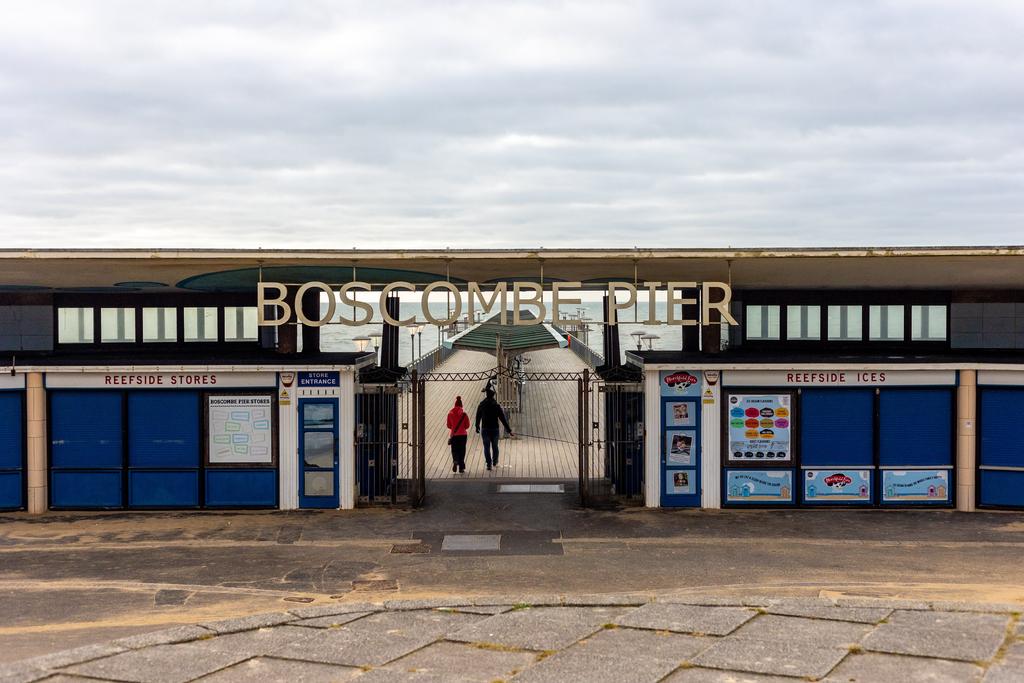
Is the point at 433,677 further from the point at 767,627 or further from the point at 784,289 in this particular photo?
the point at 784,289

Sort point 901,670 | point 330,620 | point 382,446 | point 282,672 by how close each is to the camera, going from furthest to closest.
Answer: point 382,446 → point 330,620 → point 282,672 → point 901,670

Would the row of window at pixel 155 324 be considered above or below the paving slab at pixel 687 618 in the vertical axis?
above

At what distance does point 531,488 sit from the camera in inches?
733

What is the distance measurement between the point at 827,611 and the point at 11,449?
13.0 metres

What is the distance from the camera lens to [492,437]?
2070 cm

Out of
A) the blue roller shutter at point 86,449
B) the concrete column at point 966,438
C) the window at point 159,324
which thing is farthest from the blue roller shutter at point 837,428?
the window at point 159,324

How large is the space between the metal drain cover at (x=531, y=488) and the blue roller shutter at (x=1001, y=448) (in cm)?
704

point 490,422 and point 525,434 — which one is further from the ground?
point 490,422

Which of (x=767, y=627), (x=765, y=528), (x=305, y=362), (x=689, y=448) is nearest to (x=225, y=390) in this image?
(x=305, y=362)

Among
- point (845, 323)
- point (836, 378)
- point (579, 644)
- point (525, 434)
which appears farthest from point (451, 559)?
point (525, 434)

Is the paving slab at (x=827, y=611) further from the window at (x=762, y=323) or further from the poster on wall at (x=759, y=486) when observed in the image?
the window at (x=762, y=323)

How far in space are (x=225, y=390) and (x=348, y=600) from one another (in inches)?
244

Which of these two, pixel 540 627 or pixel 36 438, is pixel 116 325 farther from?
pixel 540 627

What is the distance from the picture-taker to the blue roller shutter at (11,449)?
16438 mm
